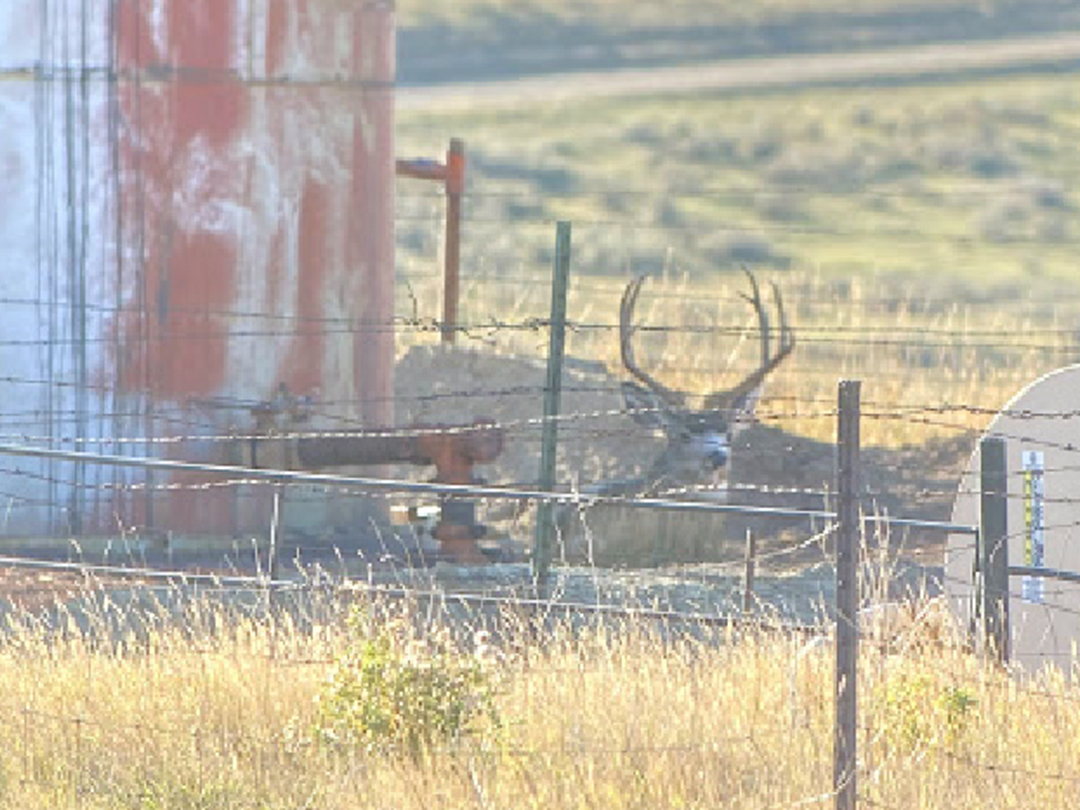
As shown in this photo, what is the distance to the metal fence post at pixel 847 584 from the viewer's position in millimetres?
7953

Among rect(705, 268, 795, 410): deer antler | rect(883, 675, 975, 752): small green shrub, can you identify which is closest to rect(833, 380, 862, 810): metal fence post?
rect(883, 675, 975, 752): small green shrub

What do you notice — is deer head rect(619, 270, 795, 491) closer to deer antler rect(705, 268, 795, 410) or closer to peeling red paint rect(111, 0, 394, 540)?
deer antler rect(705, 268, 795, 410)

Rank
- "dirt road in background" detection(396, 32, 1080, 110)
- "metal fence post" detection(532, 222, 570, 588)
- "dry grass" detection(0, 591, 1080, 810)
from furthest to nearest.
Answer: "dirt road in background" detection(396, 32, 1080, 110)
"metal fence post" detection(532, 222, 570, 588)
"dry grass" detection(0, 591, 1080, 810)

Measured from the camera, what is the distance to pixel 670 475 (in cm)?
1722

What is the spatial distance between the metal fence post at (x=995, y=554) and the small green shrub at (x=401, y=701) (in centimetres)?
209

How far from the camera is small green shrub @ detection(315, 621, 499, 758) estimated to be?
9336 mm

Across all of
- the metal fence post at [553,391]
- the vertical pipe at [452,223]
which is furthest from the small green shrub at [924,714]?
the vertical pipe at [452,223]

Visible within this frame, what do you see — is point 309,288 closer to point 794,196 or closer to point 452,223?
point 452,223

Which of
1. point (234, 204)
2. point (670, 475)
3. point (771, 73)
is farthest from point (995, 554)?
point (771, 73)

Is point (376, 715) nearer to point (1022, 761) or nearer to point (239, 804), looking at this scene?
point (239, 804)

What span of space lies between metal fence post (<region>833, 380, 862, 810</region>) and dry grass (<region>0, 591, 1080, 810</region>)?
26 cm

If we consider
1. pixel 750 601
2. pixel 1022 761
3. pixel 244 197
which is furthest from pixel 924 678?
pixel 244 197

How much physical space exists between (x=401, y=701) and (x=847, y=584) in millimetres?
1998

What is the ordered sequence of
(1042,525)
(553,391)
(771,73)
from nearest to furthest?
(1042,525)
(553,391)
(771,73)
